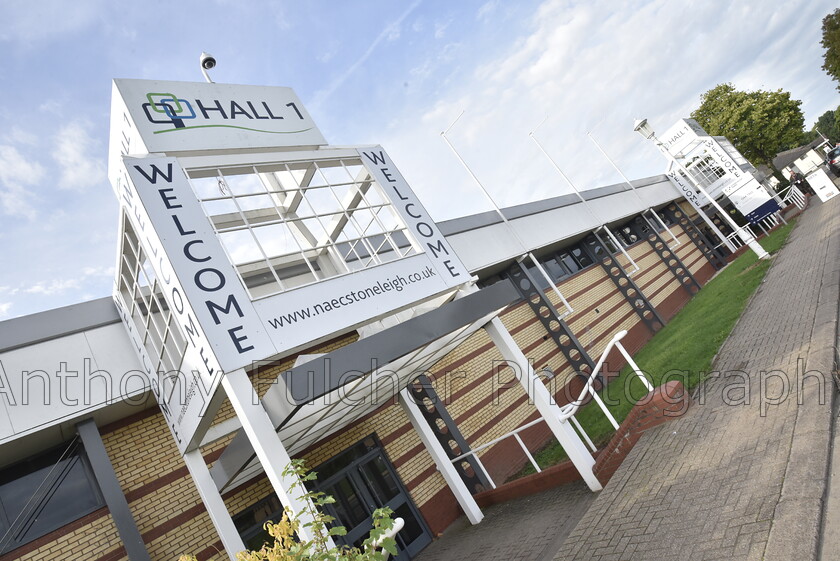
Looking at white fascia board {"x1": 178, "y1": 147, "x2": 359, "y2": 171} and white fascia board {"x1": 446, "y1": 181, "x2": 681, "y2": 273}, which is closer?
white fascia board {"x1": 178, "y1": 147, "x2": 359, "y2": 171}

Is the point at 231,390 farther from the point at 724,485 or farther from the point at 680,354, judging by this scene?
the point at 680,354

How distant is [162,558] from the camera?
640 centimetres

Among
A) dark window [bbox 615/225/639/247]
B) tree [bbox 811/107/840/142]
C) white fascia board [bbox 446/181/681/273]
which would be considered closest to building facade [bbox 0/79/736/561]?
white fascia board [bbox 446/181/681/273]

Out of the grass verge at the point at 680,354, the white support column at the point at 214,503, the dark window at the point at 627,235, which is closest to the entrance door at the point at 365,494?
the white support column at the point at 214,503

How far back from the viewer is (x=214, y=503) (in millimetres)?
6461

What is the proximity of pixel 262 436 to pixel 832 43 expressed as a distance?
4193 cm

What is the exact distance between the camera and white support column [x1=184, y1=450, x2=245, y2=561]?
249 inches

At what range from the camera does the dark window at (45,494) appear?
5.83 metres

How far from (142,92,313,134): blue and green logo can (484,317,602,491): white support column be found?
4.09 m

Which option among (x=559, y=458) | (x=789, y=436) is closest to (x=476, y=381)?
(x=559, y=458)

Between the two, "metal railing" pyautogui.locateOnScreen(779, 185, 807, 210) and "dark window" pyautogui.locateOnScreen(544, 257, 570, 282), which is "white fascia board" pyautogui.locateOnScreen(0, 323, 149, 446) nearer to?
"dark window" pyautogui.locateOnScreen(544, 257, 570, 282)

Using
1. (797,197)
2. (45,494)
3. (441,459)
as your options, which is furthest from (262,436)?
(797,197)

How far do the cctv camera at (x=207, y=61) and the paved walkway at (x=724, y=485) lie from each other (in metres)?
7.00

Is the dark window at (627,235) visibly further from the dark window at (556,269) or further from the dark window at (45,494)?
the dark window at (45,494)
